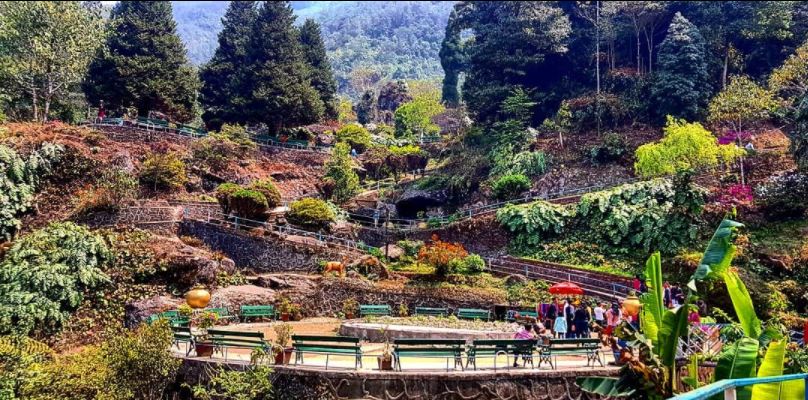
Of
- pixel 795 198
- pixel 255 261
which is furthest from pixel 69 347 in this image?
pixel 795 198

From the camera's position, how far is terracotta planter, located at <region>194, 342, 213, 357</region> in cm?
1409

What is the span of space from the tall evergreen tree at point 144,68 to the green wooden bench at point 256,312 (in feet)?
73.6

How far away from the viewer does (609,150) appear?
35.1 m

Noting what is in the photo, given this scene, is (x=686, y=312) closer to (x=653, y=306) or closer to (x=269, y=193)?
(x=653, y=306)

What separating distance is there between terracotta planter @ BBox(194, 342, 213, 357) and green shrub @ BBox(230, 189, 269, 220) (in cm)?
1286

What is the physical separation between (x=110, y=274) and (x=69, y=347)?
3259 mm

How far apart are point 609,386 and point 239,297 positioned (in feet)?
49.1

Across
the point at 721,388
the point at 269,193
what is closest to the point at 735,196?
the point at 269,193

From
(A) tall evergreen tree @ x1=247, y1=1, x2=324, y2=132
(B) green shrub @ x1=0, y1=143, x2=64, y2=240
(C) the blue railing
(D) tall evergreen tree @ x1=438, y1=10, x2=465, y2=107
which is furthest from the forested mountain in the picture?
(C) the blue railing

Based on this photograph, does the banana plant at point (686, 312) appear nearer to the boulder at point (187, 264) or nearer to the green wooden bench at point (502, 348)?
the green wooden bench at point (502, 348)

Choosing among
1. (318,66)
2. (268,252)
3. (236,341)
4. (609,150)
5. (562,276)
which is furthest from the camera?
(318,66)

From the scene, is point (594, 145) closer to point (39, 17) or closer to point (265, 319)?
point (265, 319)

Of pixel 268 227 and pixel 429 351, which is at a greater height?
pixel 268 227

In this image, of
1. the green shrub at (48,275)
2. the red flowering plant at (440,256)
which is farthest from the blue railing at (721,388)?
the green shrub at (48,275)
